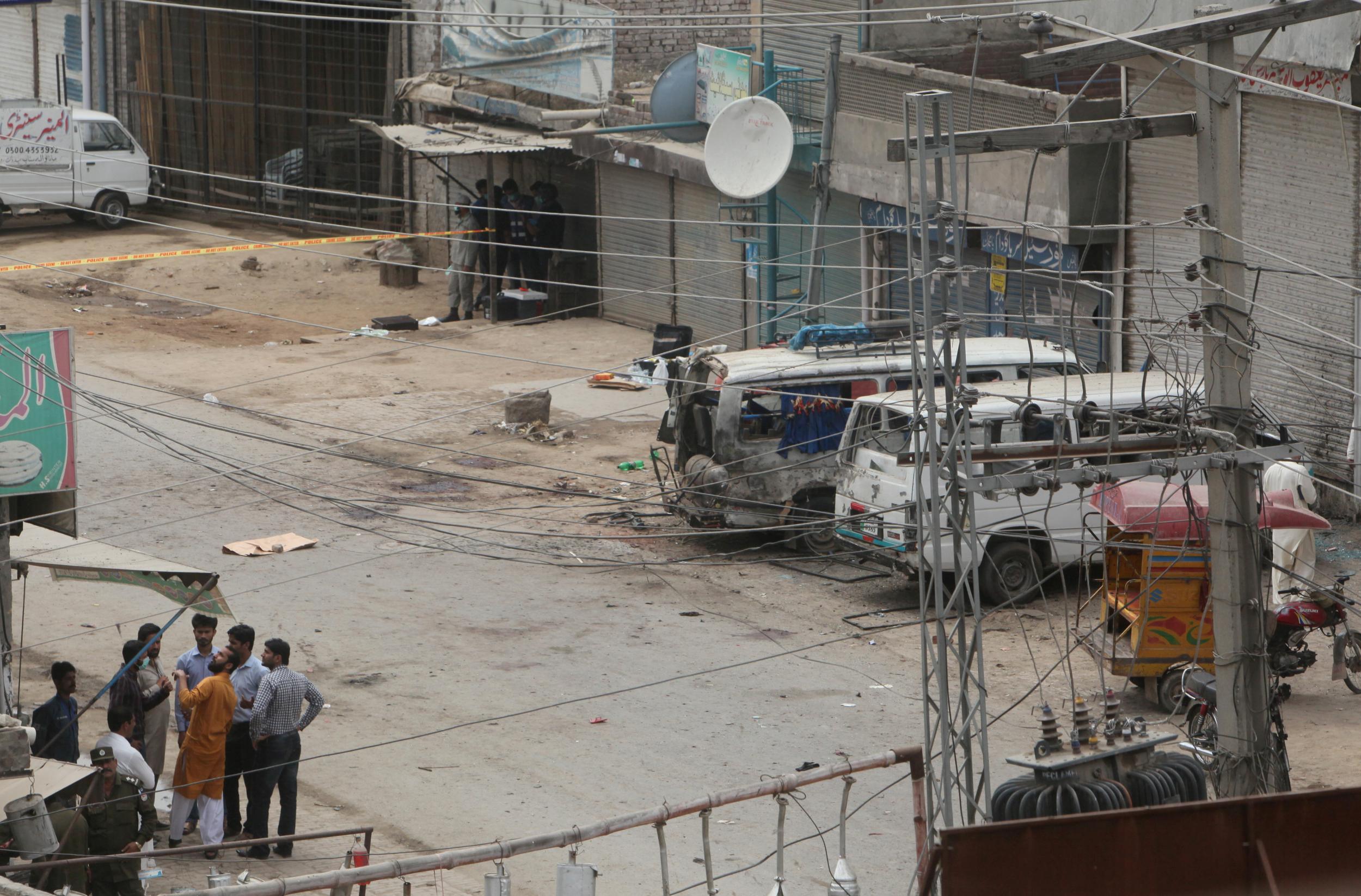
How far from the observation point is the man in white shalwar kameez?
42.1ft

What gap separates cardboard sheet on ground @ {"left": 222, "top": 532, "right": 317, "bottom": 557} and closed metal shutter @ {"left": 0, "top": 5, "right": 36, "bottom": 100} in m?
23.9

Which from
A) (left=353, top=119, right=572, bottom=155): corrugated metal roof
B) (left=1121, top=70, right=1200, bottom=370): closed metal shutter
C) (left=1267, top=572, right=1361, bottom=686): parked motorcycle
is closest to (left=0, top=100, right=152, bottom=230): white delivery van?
(left=353, top=119, right=572, bottom=155): corrugated metal roof

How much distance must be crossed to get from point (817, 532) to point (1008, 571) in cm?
195

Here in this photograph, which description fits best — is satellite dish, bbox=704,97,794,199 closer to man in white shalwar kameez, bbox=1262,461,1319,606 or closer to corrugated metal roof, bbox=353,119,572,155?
man in white shalwar kameez, bbox=1262,461,1319,606

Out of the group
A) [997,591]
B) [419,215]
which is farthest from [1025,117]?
[419,215]

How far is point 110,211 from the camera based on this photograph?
30297mm

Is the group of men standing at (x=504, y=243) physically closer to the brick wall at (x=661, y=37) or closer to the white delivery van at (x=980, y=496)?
the brick wall at (x=661, y=37)

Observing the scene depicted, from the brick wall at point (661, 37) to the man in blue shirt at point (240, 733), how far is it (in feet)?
59.0

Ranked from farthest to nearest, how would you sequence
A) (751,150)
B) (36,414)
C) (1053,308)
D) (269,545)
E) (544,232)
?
(544,232) < (1053,308) < (751,150) < (269,545) < (36,414)

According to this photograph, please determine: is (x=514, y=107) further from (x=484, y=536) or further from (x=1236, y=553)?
(x=1236, y=553)

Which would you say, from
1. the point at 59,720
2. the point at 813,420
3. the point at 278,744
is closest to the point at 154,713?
the point at 59,720

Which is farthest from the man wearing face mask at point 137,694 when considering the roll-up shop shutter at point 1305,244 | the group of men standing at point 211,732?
the roll-up shop shutter at point 1305,244

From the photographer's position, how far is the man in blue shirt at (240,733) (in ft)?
33.4

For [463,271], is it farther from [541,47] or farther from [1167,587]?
[1167,587]
